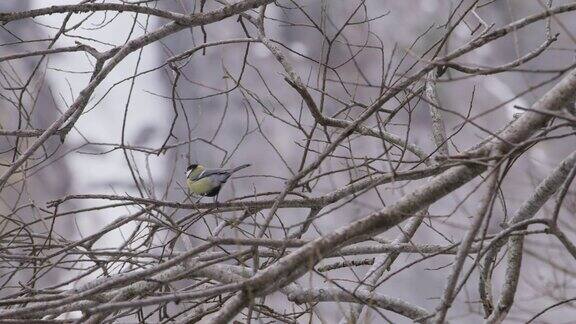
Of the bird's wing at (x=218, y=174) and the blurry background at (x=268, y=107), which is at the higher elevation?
the blurry background at (x=268, y=107)

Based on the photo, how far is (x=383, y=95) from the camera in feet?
8.54

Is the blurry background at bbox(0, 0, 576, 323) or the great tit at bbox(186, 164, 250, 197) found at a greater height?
the blurry background at bbox(0, 0, 576, 323)

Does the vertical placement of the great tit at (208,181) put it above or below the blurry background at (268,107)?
below

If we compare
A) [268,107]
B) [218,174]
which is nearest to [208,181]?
[218,174]

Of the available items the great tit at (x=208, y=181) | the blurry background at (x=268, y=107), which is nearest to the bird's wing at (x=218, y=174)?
the great tit at (x=208, y=181)

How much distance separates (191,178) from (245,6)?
8.27ft

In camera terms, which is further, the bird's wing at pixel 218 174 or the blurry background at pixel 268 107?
the blurry background at pixel 268 107

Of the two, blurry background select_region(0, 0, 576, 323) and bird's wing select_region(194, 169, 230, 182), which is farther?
blurry background select_region(0, 0, 576, 323)

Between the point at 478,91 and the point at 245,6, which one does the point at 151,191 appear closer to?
the point at 245,6

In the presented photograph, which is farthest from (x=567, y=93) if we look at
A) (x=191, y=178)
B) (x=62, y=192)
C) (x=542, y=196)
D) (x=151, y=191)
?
(x=62, y=192)

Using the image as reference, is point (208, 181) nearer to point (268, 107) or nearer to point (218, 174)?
point (218, 174)

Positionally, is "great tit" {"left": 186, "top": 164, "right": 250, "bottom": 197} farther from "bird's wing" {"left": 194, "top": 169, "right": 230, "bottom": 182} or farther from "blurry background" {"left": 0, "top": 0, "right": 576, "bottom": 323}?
"blurry background" {"left": 0, "top": 0, "right": 576, "bottom": 323}

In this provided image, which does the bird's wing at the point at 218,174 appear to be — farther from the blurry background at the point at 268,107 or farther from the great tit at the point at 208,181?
the blurry background at the point at 268,107

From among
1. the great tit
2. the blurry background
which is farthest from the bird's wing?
the blurry background
